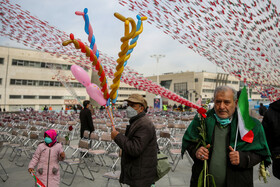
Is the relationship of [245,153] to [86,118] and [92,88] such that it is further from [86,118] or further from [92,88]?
[86,118]

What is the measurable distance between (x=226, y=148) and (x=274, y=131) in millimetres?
729

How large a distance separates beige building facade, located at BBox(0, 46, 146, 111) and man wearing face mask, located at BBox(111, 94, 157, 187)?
34676mm

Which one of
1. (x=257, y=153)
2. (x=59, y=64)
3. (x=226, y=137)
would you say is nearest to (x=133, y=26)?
(x=226, y=137)

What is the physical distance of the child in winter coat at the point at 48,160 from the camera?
3.31 metres

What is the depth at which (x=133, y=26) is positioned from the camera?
Answer: 9.07 ft

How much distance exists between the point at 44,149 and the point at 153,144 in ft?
6.23

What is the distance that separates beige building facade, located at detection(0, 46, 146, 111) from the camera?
3731cm

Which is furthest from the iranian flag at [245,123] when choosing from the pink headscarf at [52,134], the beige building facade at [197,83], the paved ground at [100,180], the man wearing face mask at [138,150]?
the beige building facade at [197,83]

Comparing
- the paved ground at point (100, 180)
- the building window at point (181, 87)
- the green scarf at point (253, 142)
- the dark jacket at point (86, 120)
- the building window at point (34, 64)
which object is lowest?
the paved ground at point (100, 180)

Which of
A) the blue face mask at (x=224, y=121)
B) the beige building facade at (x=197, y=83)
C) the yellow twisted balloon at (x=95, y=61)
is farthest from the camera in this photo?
the beige building facade at (x=197, y=83)

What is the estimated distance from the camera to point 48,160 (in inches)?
132

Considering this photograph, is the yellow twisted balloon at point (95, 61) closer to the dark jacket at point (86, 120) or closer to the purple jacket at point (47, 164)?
the purple jacket at point (47, 164)

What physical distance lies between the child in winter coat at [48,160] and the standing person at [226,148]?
90.6 inches

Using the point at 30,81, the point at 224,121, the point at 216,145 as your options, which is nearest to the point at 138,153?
the point at 216,145
